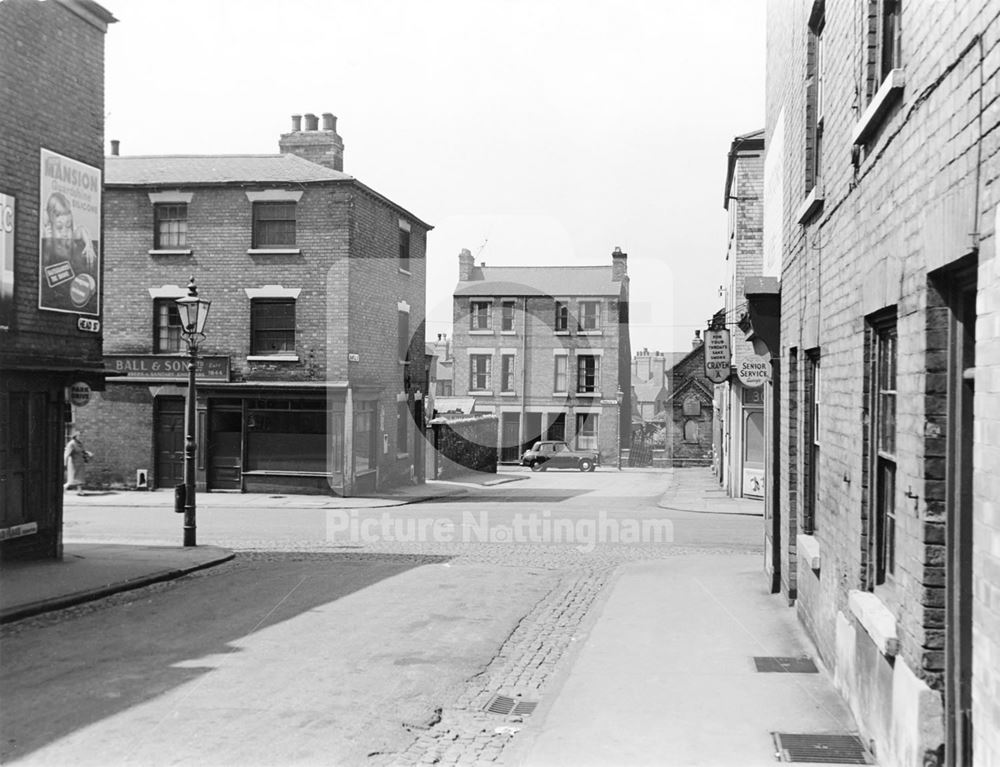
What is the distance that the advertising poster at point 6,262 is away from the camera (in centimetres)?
1334

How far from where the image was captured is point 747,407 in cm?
2655

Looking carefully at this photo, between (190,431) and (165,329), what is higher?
(165,329)

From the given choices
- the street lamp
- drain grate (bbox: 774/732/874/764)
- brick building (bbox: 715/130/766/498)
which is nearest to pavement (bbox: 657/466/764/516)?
brick building (bbox: 715/130/766/498)

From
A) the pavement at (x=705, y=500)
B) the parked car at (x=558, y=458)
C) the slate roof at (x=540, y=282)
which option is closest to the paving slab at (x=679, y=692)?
the pavement at (x=705, y=500)

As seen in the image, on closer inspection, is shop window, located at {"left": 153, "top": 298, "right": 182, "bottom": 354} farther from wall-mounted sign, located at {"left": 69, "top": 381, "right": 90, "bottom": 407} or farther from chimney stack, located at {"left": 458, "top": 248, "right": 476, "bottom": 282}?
chimney stack, located at {"left": 458, "top": 248, "right": 476, "bottom": 282}

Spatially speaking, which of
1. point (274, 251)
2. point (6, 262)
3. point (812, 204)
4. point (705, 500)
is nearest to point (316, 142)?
point (274, 251)

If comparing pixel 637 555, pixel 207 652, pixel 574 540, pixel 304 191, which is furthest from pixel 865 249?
pixel 304 191

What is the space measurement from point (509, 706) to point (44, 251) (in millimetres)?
10337

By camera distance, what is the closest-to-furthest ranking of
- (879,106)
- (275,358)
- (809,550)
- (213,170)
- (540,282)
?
(879,106), (809,550), (275,358), (213,170), (540,282)

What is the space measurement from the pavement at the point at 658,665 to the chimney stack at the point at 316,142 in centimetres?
1677

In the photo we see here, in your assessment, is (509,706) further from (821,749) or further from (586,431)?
(586,431)

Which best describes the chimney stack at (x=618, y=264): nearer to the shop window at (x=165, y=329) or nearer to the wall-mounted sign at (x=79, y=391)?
the shop window at (x=165, y=329)

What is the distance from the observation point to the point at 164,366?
88.2ft

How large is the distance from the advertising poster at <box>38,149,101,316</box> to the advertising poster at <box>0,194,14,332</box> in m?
0.56
